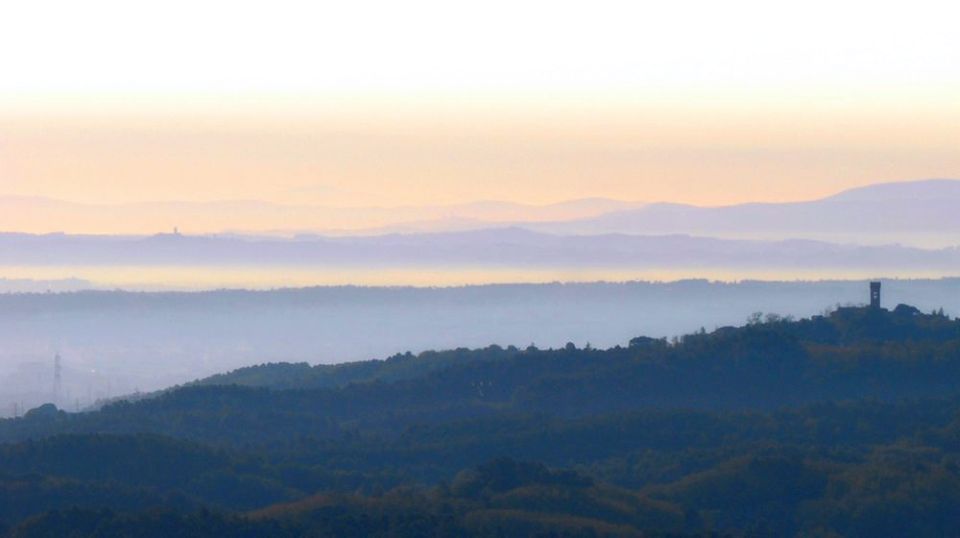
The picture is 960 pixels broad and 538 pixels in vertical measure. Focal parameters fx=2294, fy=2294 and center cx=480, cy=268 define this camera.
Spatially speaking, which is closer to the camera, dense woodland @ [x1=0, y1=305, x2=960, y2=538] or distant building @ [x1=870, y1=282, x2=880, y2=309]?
dense woodland @ [x1=0, y1=305, x2=960, y2=538]

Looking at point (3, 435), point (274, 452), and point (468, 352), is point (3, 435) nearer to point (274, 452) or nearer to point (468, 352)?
point (274, 452)

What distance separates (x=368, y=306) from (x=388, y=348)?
14.1 metres

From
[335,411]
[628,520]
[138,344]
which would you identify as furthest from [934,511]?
[138,344]

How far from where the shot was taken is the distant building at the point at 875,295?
319ft

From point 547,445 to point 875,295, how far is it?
1191 inches

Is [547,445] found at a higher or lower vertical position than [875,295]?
lower

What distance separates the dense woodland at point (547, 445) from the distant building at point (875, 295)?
136 cm

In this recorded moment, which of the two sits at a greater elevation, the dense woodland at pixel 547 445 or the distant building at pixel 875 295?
the distant building at pixel 875 295

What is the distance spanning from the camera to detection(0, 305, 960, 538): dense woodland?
51.5 m

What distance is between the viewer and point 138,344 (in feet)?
535

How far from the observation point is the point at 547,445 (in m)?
72.2

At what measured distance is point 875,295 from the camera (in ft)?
322

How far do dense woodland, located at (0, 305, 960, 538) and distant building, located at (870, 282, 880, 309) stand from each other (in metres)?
1.36

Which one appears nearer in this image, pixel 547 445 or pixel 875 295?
pixel 547 445
